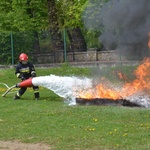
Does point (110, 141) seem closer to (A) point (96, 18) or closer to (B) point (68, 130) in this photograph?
(B) point (68, 130)

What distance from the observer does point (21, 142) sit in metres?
8.07

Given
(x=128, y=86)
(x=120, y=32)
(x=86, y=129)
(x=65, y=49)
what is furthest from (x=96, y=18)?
(x=65, y=49)

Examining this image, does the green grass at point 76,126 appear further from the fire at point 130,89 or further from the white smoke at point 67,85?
the fire at point 130,89

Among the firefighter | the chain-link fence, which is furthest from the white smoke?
the chain-link fence

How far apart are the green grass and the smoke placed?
246cm

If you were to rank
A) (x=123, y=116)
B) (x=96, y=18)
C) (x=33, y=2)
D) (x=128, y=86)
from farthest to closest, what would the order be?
(x=33, y=2), (x=96, y=18), (x=128, y=86), (x=123, y=116)

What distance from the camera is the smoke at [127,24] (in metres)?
12.4

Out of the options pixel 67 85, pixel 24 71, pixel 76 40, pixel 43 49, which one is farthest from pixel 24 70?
pixel 76 40

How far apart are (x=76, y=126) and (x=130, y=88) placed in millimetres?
3815

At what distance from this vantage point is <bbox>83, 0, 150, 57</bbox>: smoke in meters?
12.4

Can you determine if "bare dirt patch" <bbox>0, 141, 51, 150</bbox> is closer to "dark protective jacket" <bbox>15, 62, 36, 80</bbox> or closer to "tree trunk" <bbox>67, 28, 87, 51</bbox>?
"dark protective jacket" <bbox>15, 62, 36, 80</bbox>

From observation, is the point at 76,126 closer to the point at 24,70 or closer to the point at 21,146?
the point at 21,146

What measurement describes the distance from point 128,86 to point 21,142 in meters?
5.40

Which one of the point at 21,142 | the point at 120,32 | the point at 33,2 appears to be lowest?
the point at 21,142
